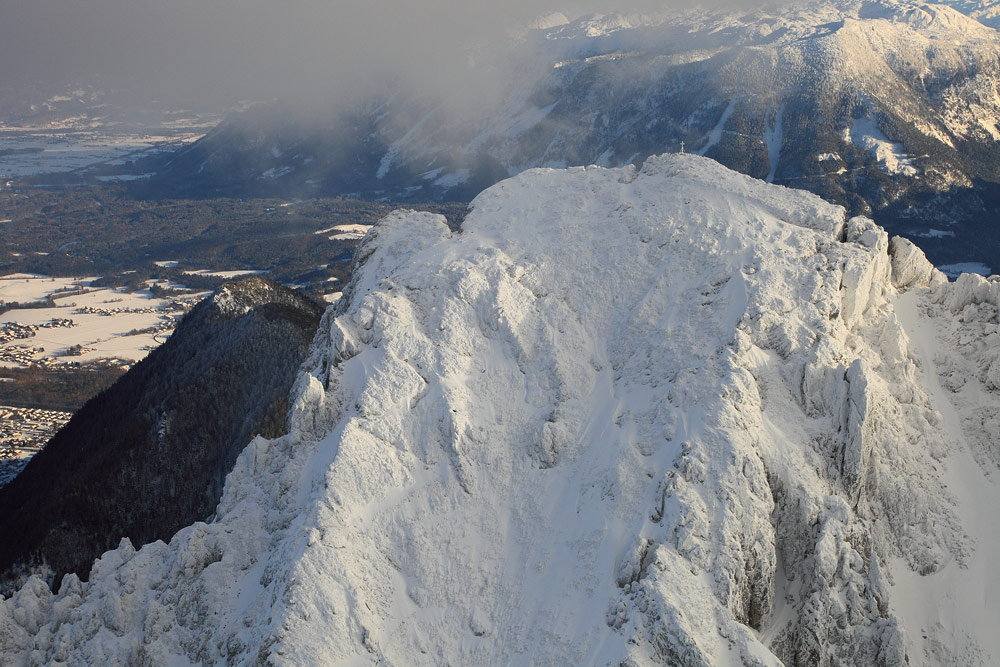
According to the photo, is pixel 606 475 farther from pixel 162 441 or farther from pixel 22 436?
pixel 22 436

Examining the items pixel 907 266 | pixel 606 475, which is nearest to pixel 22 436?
pixel 606 475

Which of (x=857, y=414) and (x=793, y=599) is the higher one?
(x=857, y=414)

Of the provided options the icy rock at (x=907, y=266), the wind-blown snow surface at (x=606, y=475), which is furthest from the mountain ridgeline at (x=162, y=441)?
the icy rock at (x=907, y=266)

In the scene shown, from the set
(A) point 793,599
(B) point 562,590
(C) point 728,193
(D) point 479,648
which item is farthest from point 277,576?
(C) point 728,193

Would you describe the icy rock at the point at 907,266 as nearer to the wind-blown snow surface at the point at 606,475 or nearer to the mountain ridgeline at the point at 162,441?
the wind-blown snow surface at the point at 606,475

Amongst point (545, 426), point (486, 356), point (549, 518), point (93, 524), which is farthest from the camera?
point (93, 524)

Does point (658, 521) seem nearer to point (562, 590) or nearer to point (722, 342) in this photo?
point (562, 590)

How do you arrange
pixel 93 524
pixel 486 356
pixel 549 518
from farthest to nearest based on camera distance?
pixel 93 524
pixel 486 356
pixel 549 518
